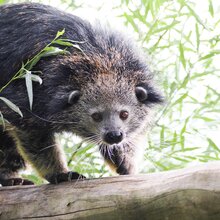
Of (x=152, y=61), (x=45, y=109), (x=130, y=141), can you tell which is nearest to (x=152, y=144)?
(x=130, y=141)

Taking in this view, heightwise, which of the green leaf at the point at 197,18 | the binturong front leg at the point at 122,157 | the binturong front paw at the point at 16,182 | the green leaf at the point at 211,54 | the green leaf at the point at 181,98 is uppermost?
the green leaf at the point at 197,18

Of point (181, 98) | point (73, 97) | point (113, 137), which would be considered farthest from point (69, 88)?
point (181, 98)

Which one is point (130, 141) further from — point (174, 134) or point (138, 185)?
point (138, 185)

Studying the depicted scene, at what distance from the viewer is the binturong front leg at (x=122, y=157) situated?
387cm

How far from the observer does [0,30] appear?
3.84m

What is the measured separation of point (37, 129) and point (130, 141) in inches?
27.9

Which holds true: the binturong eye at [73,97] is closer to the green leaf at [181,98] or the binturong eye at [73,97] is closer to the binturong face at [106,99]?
the binturong face at [106,99]

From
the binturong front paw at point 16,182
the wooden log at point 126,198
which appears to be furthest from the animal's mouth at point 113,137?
the binturong front paw at point 16,182

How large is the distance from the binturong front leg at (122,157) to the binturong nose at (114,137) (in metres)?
0.34

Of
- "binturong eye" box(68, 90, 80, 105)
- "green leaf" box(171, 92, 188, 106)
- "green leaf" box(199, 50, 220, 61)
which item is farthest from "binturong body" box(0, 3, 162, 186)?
"green leaf" box(199, 50, 220, 61)

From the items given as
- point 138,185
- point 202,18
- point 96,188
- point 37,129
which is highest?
point 202,18

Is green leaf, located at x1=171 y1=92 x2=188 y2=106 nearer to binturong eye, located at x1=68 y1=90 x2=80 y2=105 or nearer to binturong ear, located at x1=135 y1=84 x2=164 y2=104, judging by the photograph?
binturong ear, located at x1=135 y1=84 x2=164 y2=104

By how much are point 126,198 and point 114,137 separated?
2.70 feet

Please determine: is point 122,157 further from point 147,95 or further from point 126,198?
point 126,198
